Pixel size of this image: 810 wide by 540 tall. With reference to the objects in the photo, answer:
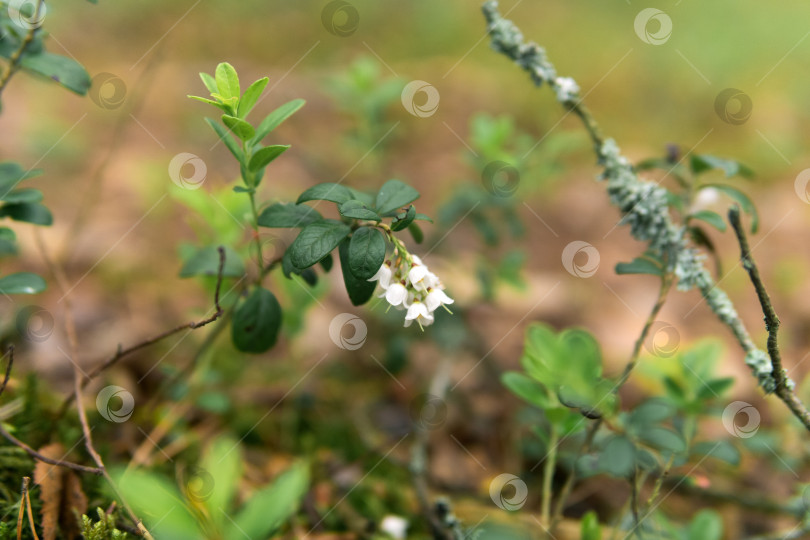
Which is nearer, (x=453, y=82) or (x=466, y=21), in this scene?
(x=453, y=82)

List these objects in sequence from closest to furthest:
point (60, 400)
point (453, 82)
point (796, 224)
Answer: point (60, 400) → point (796, 224) → point (453, 82)

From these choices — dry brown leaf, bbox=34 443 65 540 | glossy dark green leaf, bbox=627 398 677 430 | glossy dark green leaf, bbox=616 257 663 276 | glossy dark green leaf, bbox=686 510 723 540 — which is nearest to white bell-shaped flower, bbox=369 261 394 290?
glossy dark green leaf, bbox=616 257 663 276

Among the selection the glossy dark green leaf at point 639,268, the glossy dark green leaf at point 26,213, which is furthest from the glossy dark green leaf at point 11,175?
the glossy dark green leaf at point 639,268

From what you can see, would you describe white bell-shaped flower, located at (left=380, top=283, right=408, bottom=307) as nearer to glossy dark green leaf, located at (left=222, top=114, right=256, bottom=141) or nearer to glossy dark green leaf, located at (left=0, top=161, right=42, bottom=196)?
glossy dark green leaf, located at (left=222, top=114, right=256, bottom=141)

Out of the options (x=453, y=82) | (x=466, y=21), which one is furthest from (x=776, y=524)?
(x=466, y=21)

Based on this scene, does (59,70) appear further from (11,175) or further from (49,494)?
(49,494)

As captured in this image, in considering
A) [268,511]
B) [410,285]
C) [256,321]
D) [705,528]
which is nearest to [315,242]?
[410,285]

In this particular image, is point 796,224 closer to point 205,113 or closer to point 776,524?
point 776,524
